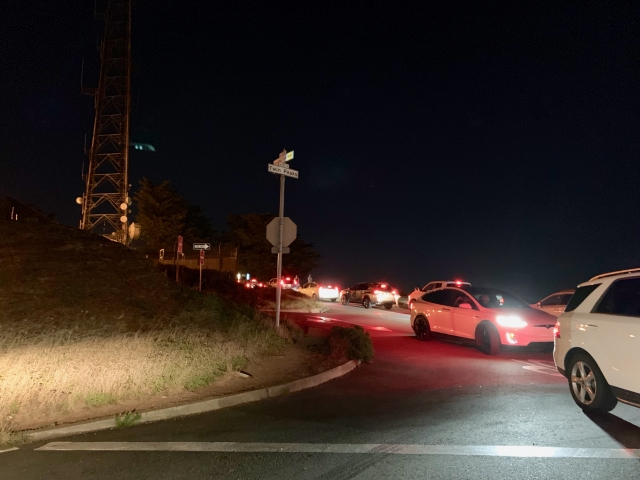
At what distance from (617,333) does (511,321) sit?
5968 millimetres

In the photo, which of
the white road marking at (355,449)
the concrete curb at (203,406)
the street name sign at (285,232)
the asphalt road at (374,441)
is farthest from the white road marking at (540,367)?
the street name sign at (285,232)

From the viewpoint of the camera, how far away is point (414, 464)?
5340 millimetres

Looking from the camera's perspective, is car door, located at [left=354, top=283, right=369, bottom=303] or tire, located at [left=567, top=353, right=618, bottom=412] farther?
car door, located at [left=354, top=283, right=369, bottom=303]

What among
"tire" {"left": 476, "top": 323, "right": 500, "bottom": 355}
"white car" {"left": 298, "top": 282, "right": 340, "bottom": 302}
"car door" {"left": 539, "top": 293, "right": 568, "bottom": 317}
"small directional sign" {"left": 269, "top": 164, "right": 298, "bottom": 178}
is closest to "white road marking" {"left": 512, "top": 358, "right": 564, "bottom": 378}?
"tire" {"left": 476, "top": 323, "right": 500, "bottom": 355}

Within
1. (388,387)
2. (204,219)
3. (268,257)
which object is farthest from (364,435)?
(204,219)

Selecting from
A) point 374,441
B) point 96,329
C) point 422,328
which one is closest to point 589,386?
point 374,441

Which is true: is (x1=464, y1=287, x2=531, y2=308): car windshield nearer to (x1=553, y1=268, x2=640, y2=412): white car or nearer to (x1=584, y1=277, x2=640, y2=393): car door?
(x1=553, y1=268, x2=640, y2=412): white car

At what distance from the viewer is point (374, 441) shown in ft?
20.0

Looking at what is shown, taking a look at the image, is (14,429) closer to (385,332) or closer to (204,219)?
(385,332)

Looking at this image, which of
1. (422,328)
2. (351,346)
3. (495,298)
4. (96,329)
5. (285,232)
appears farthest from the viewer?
(422,328)

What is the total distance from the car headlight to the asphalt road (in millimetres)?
3156

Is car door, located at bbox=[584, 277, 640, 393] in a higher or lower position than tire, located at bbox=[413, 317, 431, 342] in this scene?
higher

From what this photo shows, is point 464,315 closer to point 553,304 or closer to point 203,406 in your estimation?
point 553,304

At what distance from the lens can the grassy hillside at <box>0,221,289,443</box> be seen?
25.4 feet
